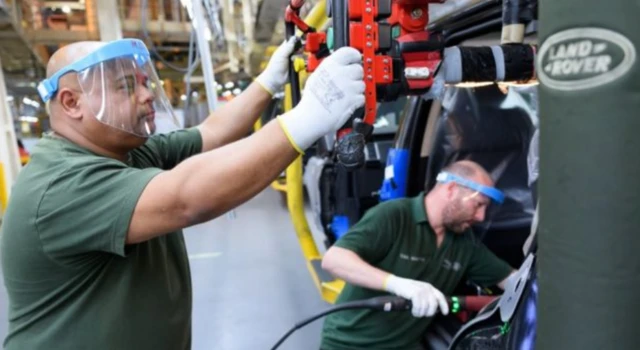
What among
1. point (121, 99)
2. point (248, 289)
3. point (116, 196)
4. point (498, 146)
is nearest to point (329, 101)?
point (116, 196)

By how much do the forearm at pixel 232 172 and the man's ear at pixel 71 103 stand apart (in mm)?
492

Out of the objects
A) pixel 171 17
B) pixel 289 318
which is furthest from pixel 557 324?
pixel 171 17

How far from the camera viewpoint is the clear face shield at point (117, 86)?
129cm

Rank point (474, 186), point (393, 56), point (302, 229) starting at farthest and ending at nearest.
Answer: point (302, 229), point (474, 186), point (393, 56)

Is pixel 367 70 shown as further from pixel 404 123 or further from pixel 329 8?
pixel 404 123

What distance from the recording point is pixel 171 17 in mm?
8578

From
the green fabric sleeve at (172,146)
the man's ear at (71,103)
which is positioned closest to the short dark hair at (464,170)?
the green fabric sleeve at (172,146)

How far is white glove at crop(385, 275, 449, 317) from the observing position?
66.0 inches

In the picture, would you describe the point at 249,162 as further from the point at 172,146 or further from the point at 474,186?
the point at 474,186

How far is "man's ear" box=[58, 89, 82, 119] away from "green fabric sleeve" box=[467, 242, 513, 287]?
1673 millimetres

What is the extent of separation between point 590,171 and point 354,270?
142cm

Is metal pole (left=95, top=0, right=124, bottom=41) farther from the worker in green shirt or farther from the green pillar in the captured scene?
the green pillar

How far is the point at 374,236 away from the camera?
1.96 metres

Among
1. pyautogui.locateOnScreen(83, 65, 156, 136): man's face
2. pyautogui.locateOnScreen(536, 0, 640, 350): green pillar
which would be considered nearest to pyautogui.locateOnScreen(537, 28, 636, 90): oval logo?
pyautogui.locateOnScreen(536, 0, 640, 350): green pillar
